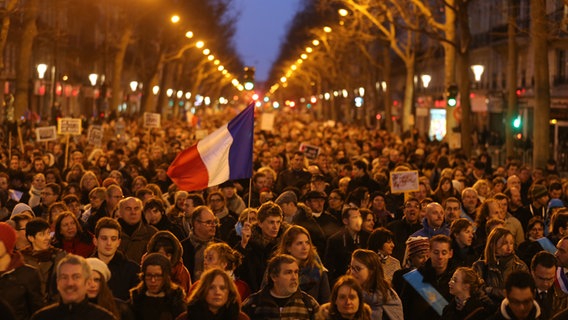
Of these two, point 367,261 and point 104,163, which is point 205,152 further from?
point 104,163

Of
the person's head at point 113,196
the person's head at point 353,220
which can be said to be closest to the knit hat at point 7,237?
the person's head at point 353,220

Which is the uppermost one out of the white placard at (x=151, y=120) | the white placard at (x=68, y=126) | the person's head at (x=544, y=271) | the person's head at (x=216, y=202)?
the white placard at (x=151, y=120)

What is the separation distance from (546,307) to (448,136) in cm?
2966

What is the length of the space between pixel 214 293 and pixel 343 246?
4.20 metres

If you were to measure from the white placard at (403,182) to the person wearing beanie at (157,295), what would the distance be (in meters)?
9.12

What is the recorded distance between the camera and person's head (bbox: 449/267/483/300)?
8336 millimetres

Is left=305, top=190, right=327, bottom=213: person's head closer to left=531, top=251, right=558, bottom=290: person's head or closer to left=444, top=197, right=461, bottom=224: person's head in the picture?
left=444, top=197, right=461, bottom=224: person's head

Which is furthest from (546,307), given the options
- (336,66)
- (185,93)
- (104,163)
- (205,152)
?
(185,93)

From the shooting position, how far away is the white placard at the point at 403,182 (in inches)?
675

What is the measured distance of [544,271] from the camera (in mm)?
8641

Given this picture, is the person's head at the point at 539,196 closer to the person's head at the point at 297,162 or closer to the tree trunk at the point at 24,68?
the person's head at the point at 297,162

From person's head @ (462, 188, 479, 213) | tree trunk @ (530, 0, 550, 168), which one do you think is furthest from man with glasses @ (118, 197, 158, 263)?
tree trunk @ (530, 0, 550, 168)

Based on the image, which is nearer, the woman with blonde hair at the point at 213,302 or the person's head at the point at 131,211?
the woman with blonde hair at the point at 213,302

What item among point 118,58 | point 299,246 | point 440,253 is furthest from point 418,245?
point 118,58
